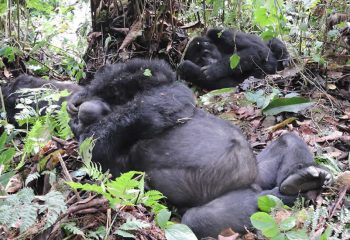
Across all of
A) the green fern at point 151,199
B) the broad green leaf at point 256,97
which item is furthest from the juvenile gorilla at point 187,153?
the broad green leaf at point 256,97

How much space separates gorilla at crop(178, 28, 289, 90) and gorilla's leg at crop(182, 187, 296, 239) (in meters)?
2.53

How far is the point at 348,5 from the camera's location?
470 cm

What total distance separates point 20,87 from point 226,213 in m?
2.44

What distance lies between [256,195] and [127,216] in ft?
2.79

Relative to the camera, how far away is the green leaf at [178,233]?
6.51 feet

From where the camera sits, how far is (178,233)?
2035 millimetres

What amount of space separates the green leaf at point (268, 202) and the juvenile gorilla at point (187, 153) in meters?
0.06

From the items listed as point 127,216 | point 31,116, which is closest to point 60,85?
point 31,116

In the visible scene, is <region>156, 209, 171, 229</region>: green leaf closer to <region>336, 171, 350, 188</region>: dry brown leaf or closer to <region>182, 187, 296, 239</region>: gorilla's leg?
<region>182, 187, 296, 239</region>: gorilla's leg

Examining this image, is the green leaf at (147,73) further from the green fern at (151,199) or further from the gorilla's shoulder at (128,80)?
the green fern at (151,199)

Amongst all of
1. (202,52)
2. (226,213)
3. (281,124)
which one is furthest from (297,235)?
(202,52)

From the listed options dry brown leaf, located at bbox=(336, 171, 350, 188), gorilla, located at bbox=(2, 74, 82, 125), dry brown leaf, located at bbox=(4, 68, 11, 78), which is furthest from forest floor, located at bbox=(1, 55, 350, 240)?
dry brown leaf, located at bbox=(4, 68, 11, 78)

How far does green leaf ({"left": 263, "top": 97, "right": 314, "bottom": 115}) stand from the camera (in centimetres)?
382

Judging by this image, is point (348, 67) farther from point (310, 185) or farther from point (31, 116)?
point (31, 116)
